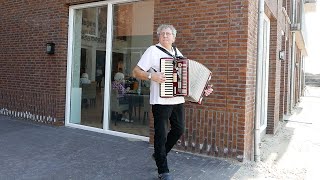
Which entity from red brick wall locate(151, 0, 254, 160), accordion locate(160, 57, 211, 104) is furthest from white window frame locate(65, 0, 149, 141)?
accordion locate(160, 57, 211, 104)

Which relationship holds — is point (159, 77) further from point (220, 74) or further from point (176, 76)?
point (220, 74)

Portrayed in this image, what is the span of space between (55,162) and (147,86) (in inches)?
94.8

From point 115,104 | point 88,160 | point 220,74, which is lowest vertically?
point 88,160

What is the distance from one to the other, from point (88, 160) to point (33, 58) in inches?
160

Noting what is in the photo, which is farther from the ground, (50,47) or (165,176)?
(50,47)

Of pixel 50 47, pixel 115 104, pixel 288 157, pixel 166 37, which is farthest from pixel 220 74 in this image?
pixel 50 47

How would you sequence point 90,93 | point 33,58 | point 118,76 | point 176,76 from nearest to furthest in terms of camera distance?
point 176,76 → point 118,76 → point 90,93 → point 33,58

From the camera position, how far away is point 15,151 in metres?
5.57

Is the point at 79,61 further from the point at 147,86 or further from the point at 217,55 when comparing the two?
the point at 217,55

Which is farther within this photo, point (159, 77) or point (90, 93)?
point (90, 93)

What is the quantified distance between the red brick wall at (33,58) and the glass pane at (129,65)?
4.60ft

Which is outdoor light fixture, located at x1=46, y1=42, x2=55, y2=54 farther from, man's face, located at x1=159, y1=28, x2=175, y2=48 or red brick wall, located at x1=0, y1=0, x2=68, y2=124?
man's face, located at x1=159, y1=28, x2=175, y2=48

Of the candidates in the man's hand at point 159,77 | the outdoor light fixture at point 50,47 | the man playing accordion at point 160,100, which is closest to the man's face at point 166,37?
the man playing accordion at point 160,100

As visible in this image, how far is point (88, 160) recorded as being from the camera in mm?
5137
